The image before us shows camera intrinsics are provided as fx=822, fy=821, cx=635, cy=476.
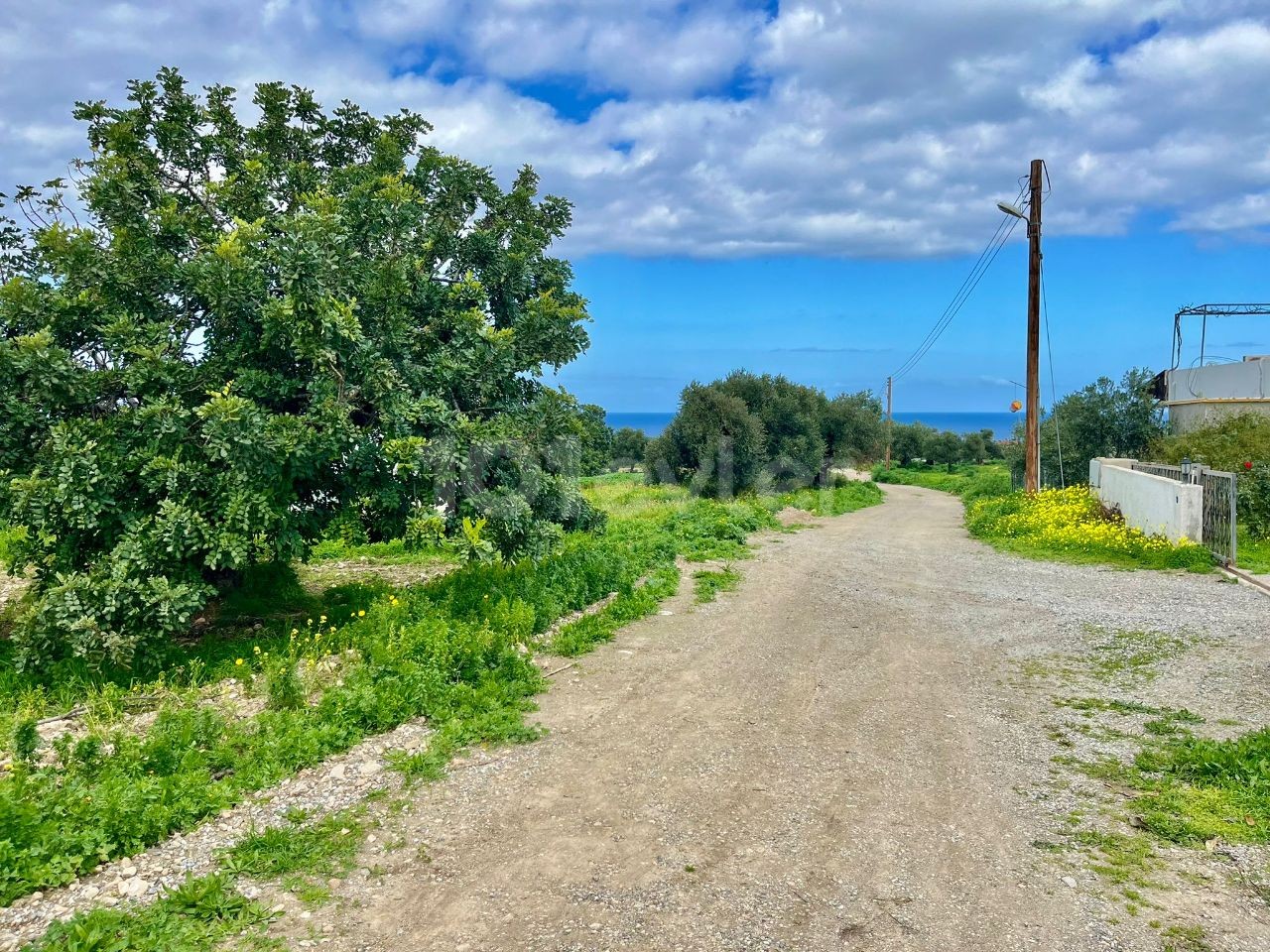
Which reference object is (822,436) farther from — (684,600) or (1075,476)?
(684,600)

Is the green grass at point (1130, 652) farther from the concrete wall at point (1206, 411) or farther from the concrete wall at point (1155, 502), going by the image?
the concrete wall at point (1206, 411)

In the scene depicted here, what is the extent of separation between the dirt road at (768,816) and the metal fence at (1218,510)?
14.1 ft

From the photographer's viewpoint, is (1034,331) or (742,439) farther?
(742,439)

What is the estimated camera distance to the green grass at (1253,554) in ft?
44.1

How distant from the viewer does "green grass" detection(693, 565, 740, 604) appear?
11.9 metres

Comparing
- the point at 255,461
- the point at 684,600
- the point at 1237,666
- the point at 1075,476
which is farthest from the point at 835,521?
the point at 255,461

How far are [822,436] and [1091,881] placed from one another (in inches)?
1378

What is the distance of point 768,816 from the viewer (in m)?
5.19

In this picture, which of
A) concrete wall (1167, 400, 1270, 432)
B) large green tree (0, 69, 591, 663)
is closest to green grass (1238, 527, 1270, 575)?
concrete wall (1167, 400, 1270, 432)

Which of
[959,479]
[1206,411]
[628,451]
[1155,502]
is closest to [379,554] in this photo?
[1155,502]

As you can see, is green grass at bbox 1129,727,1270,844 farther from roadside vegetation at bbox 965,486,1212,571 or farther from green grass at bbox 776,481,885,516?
green grass at bbox 776,481,885,516

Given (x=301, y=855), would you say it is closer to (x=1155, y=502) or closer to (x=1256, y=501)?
(x=1155, y=502)

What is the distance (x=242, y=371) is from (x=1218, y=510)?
15.4 metres

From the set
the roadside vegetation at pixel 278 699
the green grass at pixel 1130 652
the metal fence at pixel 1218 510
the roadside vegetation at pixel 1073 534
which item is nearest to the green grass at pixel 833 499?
the roadside vegetation at pixel 1073 534
